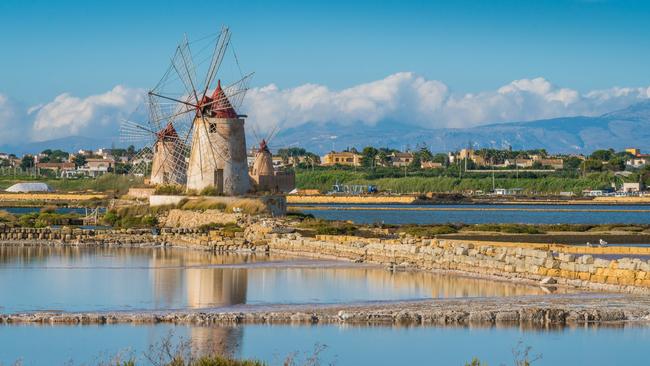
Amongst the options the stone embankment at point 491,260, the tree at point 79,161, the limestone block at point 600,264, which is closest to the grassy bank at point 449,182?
the tree at point 79,161

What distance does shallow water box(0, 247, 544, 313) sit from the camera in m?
19.5

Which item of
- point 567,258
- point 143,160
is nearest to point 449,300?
point 567,258

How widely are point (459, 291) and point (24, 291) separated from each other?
24.1ft

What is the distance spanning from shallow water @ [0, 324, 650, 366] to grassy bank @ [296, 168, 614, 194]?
9423 centimetres

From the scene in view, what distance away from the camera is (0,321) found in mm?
16625

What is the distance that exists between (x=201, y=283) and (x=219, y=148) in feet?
61.4

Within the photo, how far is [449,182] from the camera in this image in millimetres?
114250

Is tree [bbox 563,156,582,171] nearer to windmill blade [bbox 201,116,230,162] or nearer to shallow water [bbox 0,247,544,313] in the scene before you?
windmill blade [bbox 201,116,230,162]

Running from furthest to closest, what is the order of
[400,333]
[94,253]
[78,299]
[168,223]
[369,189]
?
[369,189] < [168,223] < [94,253] < [78,299] < [400,333]

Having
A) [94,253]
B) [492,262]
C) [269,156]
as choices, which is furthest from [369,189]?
[492,262]

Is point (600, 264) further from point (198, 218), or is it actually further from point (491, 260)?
point (198, 218)

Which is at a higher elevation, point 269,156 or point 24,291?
point 269,156

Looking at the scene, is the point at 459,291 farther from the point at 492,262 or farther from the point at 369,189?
the point at 369,189

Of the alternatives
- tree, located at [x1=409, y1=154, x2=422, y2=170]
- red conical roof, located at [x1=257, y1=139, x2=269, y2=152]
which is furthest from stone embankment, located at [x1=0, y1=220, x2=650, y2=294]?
tree, located at [x1=409, y1=154, x2=422, y2=170]
